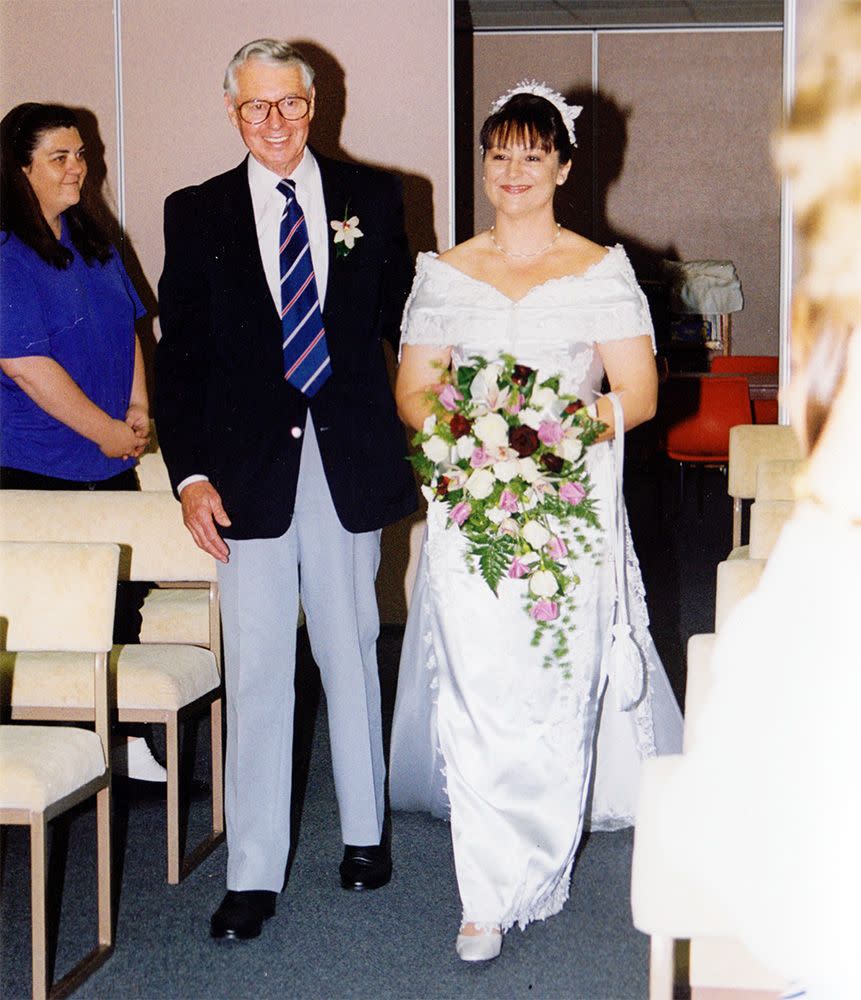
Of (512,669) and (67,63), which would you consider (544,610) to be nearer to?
(512,669)

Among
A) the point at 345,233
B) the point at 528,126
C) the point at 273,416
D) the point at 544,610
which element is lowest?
the point at 544,610

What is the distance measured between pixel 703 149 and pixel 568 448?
35.8 ft

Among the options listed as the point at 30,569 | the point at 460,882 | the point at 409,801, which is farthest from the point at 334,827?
the point at 30,569

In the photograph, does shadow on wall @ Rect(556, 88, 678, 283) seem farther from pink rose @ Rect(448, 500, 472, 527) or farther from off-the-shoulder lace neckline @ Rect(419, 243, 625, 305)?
pink rose @ Rect(448, 500, 472, 527)

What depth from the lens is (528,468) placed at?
3029 millimetres

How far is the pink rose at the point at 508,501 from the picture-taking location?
3.08 metres

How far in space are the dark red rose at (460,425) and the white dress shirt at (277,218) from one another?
0.50m

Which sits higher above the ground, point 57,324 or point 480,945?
point 57,324

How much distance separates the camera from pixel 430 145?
21.1 feet

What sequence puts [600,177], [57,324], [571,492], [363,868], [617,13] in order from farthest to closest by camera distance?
[600,177]
[617,13]
[57,324]
[363,868]
[571,492]

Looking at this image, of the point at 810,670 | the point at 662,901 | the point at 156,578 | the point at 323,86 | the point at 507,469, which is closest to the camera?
the point at 810,670

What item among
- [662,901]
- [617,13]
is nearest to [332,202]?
[662,901]

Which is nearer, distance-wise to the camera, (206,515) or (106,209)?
(206,515)

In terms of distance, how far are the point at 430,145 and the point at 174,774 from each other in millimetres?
3674
